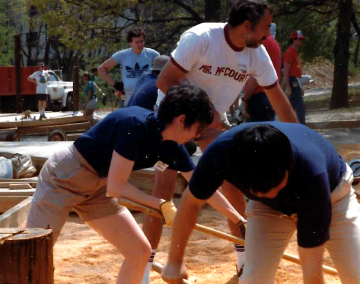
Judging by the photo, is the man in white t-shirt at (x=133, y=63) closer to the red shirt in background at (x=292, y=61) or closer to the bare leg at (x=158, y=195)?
the red shirt in background at (x=292, y=61)

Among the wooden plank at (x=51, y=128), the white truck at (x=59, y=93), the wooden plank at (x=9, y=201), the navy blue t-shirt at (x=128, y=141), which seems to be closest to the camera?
the navy blue t-shirt at (x=128, y=141)

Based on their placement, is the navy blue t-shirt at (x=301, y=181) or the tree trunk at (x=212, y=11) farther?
the tree trunk at (x=212, y=11)

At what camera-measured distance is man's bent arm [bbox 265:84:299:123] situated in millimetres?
4750

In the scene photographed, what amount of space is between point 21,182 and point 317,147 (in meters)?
4.95

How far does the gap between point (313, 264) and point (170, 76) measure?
197cm

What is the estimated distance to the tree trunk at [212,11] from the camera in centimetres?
1658

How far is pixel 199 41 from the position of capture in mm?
4492

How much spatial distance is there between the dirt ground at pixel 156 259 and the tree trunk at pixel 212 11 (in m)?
10.7

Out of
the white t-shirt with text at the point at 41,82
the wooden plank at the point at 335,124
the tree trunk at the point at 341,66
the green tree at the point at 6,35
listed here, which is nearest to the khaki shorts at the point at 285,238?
the wooden plank at the point at 335,124

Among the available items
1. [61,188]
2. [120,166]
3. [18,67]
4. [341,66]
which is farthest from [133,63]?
[18,67]

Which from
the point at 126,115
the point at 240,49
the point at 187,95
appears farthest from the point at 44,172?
the point at 240,49

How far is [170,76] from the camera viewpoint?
4.54 m

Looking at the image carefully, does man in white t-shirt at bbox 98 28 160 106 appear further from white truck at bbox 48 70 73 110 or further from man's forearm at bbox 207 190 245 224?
white truck at bbox 48 70 73 110

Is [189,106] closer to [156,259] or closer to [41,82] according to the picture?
[156,259]
